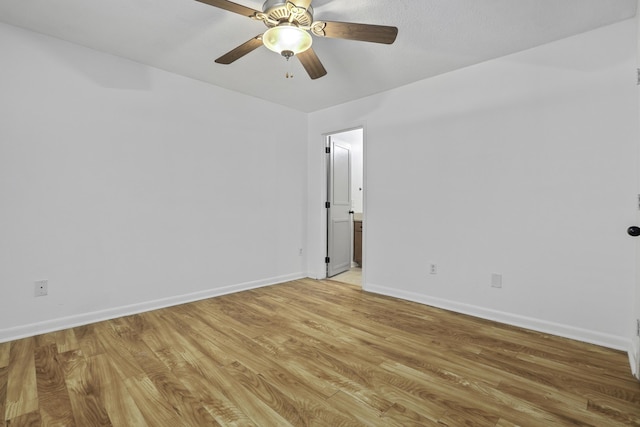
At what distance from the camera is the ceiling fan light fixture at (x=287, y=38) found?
6.03ft

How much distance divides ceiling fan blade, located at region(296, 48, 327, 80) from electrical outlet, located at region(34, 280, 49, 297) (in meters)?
2.68

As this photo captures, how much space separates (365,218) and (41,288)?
3.13m

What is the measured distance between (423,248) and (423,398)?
1.85 metres

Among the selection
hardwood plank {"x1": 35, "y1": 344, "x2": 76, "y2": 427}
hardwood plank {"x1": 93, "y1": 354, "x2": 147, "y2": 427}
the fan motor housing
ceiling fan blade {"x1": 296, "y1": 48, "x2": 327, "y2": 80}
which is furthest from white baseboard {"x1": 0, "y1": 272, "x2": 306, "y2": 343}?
the fan motor housing

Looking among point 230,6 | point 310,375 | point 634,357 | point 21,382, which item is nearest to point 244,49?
point 230,6

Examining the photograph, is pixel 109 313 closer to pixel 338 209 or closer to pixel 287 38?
pixel 287 38

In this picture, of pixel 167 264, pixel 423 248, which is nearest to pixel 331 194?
Answer: pixel 423 248

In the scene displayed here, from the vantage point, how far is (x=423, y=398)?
5.30 ft

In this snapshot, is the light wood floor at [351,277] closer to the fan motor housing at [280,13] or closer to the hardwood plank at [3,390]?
the fan motor housing at [280,13]

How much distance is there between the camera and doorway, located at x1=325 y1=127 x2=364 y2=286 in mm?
4453

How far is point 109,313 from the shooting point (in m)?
2.74

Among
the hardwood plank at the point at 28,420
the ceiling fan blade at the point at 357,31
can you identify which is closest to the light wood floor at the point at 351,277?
the ceiling fan blade at the point at 357,31

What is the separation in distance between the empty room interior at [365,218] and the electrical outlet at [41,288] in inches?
0.6

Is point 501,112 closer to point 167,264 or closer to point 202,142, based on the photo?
point 202,142
